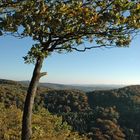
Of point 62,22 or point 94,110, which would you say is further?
point 94,110

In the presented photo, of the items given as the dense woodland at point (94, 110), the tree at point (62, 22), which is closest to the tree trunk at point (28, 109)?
the tree at point (62, 22)

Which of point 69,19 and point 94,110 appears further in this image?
point 94,110

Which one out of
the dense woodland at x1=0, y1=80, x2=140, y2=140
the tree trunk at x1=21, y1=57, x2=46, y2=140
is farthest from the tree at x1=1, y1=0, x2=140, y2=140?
the dense woodland at x1=0, y1=80, x2=140, y2=140

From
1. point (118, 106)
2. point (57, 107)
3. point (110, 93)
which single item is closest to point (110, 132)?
point (57, 107)

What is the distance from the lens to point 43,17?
1384 cm

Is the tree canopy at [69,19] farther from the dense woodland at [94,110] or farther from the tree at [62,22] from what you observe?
the dense woodland at [94,110]

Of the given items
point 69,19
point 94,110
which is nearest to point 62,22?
point 69,19

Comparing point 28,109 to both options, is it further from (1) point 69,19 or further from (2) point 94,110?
(2) point 94,110

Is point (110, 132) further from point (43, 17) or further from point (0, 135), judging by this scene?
point (43, 17)

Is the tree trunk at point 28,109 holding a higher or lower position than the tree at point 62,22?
lower

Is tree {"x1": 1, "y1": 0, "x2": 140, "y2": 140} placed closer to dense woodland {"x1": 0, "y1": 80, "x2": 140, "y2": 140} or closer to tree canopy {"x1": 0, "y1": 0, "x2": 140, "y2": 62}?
tree canopy {"x1": 0, "y1": 0, "x2": 140, "y2": 62}

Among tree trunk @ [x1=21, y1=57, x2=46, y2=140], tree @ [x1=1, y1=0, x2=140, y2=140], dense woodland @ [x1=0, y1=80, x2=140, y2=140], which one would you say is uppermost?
tree @ [x1=1, y1=0, x2=140, y2=140]

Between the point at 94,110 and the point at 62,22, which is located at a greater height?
the point at 62,22

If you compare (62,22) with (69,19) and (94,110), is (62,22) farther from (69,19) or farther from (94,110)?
(94,110)
